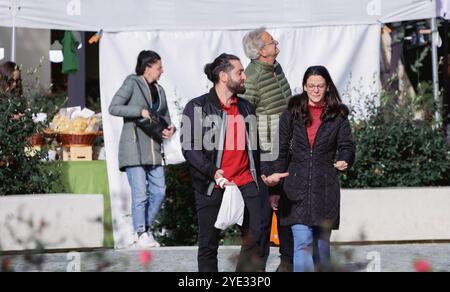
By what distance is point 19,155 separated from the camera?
10047 mm

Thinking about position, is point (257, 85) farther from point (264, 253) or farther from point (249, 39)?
point (264, 253)

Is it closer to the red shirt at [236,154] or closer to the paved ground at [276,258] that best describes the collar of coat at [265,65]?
the red shirt at [236,154]

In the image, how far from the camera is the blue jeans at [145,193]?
989cm

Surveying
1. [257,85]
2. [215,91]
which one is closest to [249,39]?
[257,85]

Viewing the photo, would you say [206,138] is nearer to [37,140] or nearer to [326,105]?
[326,105]

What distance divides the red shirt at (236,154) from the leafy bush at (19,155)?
3578 mm

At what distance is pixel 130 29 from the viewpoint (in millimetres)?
10844

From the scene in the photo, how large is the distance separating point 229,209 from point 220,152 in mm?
442

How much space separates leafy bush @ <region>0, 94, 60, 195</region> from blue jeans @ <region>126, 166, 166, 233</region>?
870 millimetres

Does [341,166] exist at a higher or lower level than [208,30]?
lower

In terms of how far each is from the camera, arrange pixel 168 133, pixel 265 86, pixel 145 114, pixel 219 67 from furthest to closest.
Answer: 1. pixel 168 133
2. pixel 145 114
3. pixel 265 86
4. pixel 219 67

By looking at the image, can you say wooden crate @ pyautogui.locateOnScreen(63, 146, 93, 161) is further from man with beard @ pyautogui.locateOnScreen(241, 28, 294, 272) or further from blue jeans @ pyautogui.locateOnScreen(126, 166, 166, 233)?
man with beard @ pyautogui.locateOnScreen(241, 28, 294, 272)

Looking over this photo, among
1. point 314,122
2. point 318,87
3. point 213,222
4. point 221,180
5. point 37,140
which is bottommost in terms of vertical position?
point 213,222

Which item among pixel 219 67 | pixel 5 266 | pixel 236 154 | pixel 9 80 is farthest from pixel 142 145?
pixel 5 266
